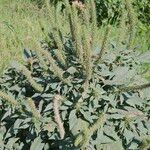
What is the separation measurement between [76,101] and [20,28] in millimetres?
3390

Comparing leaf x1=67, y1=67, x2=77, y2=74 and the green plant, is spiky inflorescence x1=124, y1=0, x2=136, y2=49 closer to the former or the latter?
the green plant

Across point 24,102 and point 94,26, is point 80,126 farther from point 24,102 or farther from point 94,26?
point 94,26

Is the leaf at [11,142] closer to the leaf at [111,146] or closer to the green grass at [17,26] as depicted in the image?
the leaf at [111,146]

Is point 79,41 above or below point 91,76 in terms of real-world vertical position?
above

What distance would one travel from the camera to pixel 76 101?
3.04 metres

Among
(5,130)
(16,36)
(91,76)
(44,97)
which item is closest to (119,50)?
(91,76)

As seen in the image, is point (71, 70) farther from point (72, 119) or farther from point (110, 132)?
point (110, 132)

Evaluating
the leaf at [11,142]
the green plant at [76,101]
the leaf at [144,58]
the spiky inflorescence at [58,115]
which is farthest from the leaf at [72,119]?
the leaf at [144,58]

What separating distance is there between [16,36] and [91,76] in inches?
121

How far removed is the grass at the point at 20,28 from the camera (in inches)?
219

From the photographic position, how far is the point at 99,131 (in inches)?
119

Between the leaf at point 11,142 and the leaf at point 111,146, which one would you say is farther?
the leaf at point 11,142

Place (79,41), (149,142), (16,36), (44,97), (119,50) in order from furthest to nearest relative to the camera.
Result: (16,36), (119,50), (44,97), (79,41), (149,142)

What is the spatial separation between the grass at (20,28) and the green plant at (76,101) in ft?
5.97
